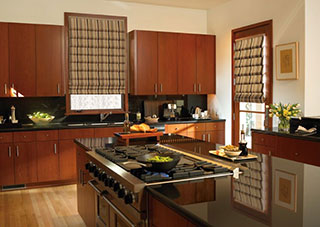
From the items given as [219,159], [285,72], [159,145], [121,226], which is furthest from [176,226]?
[285,72]

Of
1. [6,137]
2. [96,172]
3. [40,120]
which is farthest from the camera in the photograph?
[40,120]

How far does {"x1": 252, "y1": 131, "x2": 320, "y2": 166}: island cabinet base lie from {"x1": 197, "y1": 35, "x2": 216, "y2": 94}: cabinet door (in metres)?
2.05

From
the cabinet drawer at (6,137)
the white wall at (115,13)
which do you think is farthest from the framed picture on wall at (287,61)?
the cabinet drawer at (6,137)

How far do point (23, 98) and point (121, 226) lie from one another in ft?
13.7

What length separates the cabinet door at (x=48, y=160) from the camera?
5.73 metres

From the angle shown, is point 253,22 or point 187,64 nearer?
point 253,22

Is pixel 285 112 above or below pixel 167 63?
below

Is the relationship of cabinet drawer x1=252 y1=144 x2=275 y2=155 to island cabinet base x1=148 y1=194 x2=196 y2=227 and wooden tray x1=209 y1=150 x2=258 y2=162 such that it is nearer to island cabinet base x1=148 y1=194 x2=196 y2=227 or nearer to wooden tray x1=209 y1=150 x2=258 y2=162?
wooden tray x1=209 y1=150 x2=258 y2=162

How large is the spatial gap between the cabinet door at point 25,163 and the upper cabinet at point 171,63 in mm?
1951

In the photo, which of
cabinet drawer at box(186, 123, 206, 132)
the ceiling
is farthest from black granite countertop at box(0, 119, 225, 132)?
the ceiling

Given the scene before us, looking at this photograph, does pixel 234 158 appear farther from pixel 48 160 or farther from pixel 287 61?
pixel 48 160

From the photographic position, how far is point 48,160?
5785mm

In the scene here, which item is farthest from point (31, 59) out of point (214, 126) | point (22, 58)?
point (214, 126)

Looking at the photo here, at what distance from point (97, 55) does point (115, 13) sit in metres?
0.86
